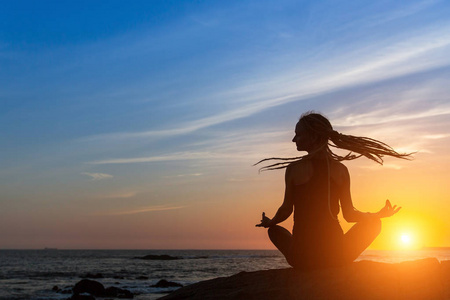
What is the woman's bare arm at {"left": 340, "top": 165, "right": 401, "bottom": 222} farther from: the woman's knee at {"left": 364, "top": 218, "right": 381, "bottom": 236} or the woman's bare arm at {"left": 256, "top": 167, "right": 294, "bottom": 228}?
the woman's bare arm at {"left": 256, "top": 167, "right": 294, "bottom": 228}

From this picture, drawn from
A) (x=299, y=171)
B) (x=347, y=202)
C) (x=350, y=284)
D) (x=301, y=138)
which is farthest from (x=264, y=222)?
(x=350, y=284)

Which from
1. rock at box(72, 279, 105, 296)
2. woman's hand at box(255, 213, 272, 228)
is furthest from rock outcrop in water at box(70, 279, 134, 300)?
woman's hand at box(255, 213, 272, 228)

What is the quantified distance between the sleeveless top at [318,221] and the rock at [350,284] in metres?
0.20

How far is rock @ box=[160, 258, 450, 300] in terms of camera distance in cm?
567

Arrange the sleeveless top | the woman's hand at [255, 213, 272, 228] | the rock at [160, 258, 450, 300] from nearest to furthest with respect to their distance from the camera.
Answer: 1. the rock at [160, 258, 450, 300]
2. the sleeveless top
3. the woman's hand at [255, 213, 272, 228]

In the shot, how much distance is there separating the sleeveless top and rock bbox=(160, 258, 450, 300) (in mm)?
200

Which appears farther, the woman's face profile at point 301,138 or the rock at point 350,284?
the woman's face profile at point 301,138

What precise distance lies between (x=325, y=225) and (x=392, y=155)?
134cm

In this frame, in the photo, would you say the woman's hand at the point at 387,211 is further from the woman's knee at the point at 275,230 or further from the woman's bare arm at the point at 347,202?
the woman's knee at the point at 275,230

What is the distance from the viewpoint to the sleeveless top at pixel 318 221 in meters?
6.16

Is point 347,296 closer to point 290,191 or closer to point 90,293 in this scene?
point 290,191

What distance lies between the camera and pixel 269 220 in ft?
21.4

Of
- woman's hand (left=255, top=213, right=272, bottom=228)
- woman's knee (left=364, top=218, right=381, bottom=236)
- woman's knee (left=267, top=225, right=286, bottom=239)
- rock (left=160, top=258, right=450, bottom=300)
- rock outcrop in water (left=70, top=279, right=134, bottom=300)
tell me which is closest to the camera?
rock (left=160, top=258, right=450, bottom=300)

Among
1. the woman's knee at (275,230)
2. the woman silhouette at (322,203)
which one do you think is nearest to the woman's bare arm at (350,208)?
the woman silhouette at (322,203)
